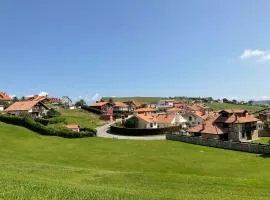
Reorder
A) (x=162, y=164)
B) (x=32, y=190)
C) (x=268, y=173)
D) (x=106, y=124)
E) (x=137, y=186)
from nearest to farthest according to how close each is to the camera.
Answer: (x=32, y=190)
(x=137, y=186)
(x=268, y=173)
(x=162, y=164)
(x=106, y=124)

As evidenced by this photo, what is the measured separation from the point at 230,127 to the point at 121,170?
46.6 m

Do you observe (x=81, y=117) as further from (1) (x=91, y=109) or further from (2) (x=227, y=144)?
(2) (x=227, y=144)

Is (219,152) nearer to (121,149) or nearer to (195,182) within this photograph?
(121,149)

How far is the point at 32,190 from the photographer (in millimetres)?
20844

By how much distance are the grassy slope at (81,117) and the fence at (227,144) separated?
41504 millimetres

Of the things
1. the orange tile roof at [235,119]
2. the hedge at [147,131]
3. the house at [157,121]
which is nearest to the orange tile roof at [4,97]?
the house at [157,121]

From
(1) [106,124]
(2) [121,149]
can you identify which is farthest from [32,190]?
(1) [106,124]

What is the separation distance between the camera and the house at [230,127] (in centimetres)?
8375

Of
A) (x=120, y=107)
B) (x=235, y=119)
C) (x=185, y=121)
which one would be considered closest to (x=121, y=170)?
(x=235, y=119)

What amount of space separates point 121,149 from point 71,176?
1324 inches

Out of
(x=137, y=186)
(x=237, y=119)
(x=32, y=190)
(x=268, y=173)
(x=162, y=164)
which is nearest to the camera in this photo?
(x=32, y=190)

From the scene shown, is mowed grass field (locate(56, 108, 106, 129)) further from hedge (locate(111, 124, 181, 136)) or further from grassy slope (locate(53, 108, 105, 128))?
hedge (locate(111, 124, 181, 136))

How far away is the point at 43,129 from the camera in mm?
81062

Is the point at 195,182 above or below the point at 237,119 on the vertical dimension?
below
